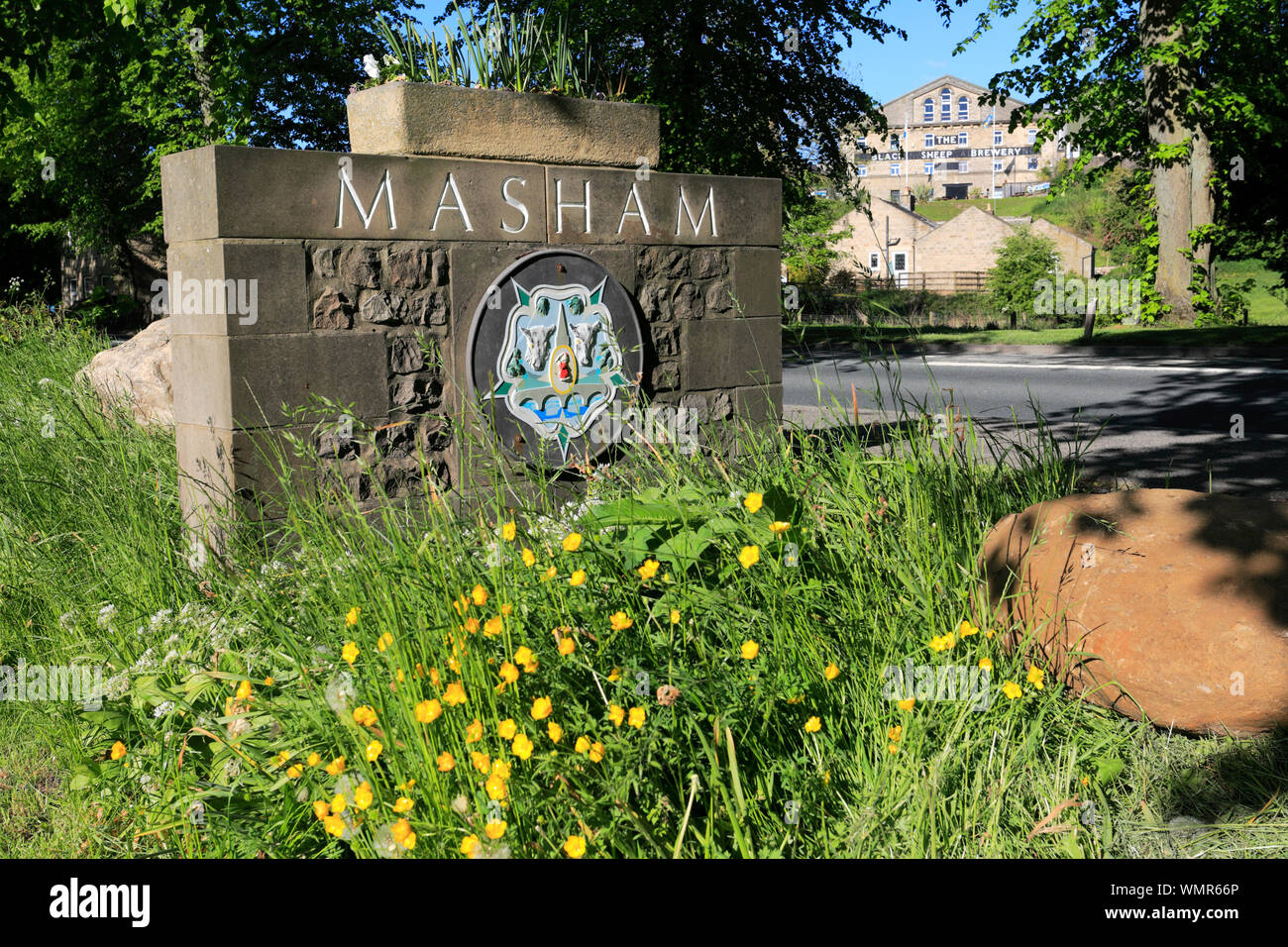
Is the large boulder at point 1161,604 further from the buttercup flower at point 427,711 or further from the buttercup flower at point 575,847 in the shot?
the buttercup flower at point 427,711

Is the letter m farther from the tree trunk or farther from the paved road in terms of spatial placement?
the tree trunk

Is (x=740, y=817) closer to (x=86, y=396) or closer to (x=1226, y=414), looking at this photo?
(x=86, y=396)

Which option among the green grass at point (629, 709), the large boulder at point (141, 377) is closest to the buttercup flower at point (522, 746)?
the green grass at point (629, 709)

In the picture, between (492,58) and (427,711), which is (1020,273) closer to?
(492,58)

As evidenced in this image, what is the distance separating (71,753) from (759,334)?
13.9 feet

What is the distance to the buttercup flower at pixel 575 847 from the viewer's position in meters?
2.03

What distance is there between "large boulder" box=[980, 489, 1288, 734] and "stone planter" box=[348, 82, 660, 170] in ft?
10.3

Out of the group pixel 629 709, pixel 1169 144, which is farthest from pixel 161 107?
pixel 629 709

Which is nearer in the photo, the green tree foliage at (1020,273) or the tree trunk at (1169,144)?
the tree trunk at (1169,144)

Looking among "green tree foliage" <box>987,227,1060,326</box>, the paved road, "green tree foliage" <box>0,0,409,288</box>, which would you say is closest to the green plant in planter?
the paved road

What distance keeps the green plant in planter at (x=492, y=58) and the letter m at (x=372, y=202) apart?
54cm

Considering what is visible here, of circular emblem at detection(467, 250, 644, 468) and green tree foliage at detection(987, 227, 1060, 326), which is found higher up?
green tree foliage at detection(987, 227, 1060, 326)

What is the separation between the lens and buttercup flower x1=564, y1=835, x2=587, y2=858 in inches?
79.9

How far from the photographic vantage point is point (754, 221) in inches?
244
